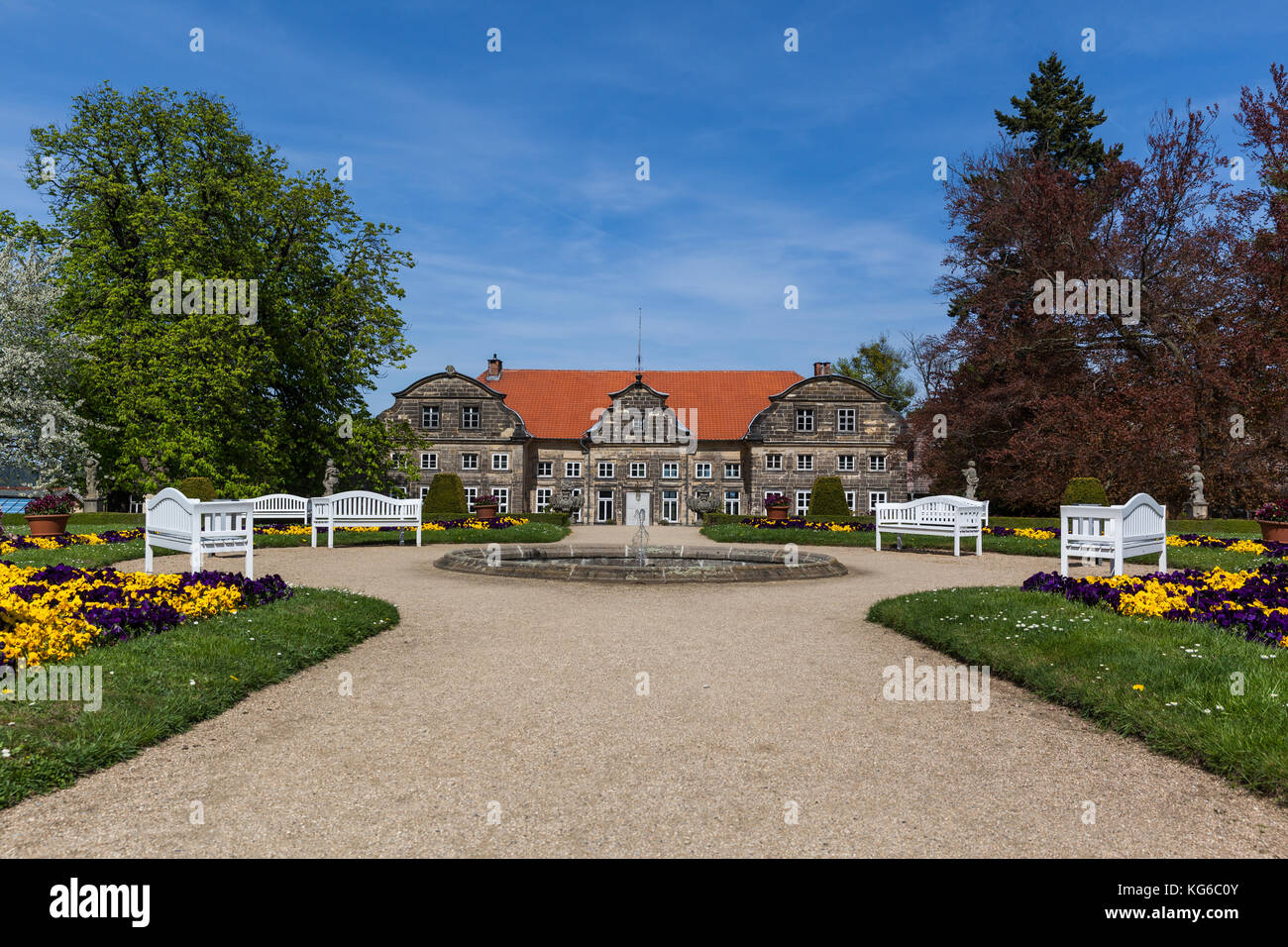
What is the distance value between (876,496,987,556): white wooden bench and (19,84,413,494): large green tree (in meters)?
18.5

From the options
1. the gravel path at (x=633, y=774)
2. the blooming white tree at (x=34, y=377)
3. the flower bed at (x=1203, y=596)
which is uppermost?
the blooming white tree at (x=34, y=377)

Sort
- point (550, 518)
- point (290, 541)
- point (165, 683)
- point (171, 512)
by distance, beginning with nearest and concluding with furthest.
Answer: point (165, 683) → point (171, 512) → point (290, 541) → point (550, 518)

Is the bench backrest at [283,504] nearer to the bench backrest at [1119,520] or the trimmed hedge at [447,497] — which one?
the trimmed hedge at [447,497]

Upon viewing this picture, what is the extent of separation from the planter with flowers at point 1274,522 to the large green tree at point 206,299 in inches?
1012

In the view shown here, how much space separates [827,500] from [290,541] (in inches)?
727

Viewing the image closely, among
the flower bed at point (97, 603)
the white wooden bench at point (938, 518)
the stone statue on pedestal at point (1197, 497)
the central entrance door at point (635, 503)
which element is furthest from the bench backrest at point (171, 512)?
the central entrance door at point (635, 503)

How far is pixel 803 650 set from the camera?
23.4ft

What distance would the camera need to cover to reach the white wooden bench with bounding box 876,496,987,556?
16.8m

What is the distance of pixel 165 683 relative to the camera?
509cm

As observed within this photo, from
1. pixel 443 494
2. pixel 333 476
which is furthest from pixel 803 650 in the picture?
pixel 443 494

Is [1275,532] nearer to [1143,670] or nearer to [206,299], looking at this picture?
[1143,670]

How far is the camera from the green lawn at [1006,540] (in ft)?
47.9

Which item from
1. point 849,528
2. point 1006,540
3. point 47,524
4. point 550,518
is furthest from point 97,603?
point 550,518
